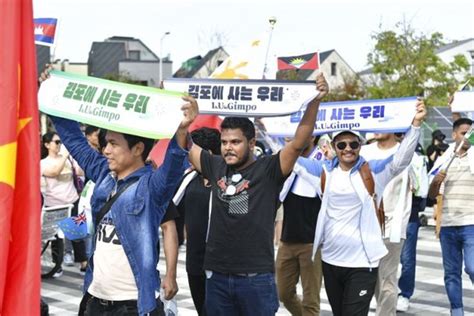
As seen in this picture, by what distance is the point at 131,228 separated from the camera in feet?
14.1

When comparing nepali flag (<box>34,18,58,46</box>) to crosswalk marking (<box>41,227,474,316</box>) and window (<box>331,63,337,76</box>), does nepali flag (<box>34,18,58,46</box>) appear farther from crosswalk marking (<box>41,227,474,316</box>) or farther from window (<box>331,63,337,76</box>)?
window (<box>331,63,337,76</box>)

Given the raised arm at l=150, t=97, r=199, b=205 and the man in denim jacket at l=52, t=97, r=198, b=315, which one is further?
the man in denim jacket at l=52, t=97, r=198, b=315

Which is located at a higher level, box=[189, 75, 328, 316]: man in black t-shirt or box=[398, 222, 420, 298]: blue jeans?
box=[189, 75, 328, 316]: man in black t-shirt

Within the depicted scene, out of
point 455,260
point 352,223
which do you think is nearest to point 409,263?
point 455,260

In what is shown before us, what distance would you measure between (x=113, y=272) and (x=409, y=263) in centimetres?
506

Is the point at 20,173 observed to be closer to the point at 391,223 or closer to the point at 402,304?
the point at 391,223

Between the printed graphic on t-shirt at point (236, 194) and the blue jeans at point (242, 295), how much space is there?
1.38 ft

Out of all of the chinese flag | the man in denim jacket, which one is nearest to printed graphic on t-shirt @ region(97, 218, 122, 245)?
the man in denim jacket

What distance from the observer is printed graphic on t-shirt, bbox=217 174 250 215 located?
5.24 metres

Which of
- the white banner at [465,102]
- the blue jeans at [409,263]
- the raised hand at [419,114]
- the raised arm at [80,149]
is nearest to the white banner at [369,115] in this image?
the raised hand at [419,114]

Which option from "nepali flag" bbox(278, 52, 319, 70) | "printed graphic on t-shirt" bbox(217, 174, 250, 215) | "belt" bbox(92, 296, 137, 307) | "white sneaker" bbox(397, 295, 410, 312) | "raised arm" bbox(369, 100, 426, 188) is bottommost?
"white sneaker" bbox(397, 295, 410, 312)

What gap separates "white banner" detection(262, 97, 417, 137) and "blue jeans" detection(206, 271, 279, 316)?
5.08 feet

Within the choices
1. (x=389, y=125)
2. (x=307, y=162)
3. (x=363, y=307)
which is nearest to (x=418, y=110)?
(x=389, y=125)

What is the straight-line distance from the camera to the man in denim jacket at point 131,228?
421 cm
